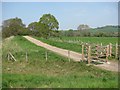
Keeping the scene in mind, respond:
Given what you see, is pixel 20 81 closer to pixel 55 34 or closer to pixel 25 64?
pixel 25 64

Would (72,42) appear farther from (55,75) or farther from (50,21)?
(55,75)

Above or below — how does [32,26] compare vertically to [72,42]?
above

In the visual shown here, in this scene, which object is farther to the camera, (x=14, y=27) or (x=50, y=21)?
(x=14, y=27)

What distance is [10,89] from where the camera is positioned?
9.07m

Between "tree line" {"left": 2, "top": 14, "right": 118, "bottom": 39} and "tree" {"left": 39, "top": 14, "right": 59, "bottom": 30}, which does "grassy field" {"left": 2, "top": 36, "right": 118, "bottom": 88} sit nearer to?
"tree line" {"left": 2, "top": 14, "right": 118, "bottom": 39}

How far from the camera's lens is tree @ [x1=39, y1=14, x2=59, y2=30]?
8162cm

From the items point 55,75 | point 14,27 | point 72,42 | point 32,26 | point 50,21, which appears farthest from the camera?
point 32,26

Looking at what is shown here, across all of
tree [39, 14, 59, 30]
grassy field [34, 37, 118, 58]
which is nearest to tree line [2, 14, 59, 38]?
tree [39, 14, 59, 30]

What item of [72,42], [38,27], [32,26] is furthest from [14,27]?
[72,42]

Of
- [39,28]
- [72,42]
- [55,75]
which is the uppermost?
[39,28]

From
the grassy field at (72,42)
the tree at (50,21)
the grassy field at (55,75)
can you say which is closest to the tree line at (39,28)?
the tree at (50,21)

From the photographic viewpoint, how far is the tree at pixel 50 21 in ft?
268

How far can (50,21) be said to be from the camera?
271ft

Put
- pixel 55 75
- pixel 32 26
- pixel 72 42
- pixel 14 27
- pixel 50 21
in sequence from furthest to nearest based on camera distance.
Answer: pixel 32 26 < pixel 14 27 < pixel 50 21 < pixel 72 42 < pixel 55 75
